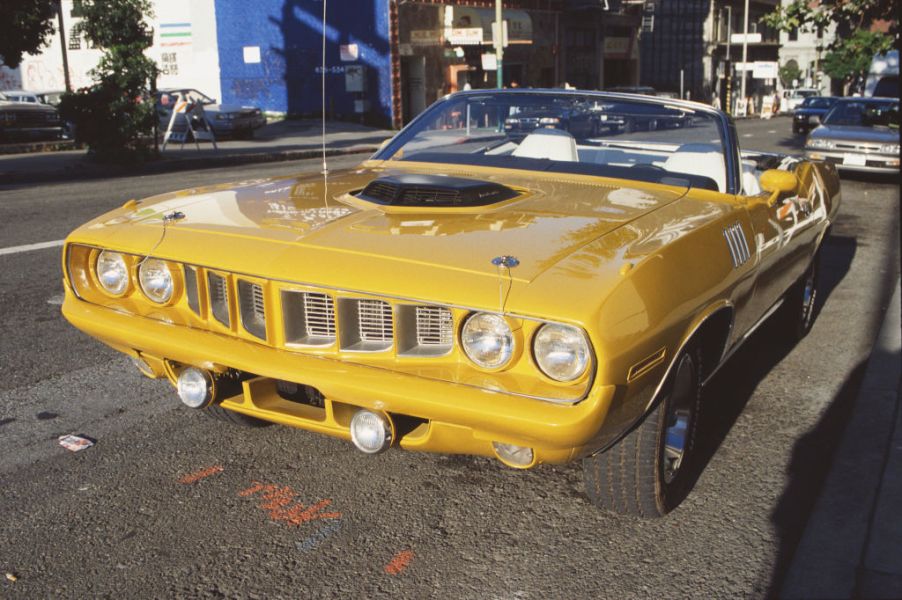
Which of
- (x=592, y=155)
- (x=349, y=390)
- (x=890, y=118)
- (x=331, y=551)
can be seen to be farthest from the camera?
(x=890, y=118)

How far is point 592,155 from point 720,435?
1.54m

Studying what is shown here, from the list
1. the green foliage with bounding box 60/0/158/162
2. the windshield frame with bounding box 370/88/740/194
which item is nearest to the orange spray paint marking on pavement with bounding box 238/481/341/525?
the windshield frame with bounding box 370/88/740/194

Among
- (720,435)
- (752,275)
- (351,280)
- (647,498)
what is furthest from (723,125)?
(351,280)

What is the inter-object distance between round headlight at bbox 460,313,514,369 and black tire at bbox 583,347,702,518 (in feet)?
1.96

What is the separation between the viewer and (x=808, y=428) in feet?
13.9

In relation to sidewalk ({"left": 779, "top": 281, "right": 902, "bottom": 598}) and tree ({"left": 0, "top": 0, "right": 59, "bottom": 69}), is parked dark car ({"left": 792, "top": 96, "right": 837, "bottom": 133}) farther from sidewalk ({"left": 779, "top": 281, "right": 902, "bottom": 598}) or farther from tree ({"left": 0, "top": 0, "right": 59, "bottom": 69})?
sidewalk ({"left": 779, "top": 281, "right": 902, "bottom": 598})

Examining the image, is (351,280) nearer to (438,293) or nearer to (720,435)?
(438,293)

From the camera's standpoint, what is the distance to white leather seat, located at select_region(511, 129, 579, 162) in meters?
4.59

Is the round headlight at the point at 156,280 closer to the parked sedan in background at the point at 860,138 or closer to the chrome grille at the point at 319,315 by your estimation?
the chrome grille at the point at 319,315

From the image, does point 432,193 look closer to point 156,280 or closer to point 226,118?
point 156,280

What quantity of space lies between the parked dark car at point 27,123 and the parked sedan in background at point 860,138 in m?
16.3

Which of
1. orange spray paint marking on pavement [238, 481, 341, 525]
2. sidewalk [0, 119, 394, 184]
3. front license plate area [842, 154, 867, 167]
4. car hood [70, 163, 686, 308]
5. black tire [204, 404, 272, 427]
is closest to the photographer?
car hood [70, 163, 686, 308]

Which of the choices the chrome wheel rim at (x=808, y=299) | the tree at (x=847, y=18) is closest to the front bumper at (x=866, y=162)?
the tree at (x=847, y=18)

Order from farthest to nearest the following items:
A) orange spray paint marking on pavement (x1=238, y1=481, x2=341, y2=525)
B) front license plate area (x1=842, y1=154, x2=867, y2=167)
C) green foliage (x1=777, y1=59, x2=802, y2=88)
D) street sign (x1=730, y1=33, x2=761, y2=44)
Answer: green foliage (x1=777, y1=59, x2=802, y2=88) < street sign (x1=730, y1=33, x2=761, y2=44) < front license plate area (x1=842, y1=154, x2=867, y2=167) < orange spray paint marking on pavement (x1=238, y1=481, x2=341, y2=525)
